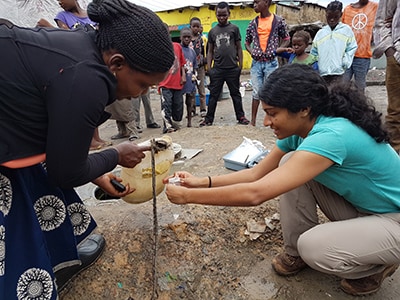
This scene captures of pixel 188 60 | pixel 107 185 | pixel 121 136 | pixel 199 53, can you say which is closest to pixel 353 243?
pixel 107 185

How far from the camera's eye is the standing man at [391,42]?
3.14 m

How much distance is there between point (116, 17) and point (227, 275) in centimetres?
160

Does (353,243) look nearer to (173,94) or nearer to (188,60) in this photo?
(173,94)

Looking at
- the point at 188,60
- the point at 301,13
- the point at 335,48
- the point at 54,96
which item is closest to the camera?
the point at 54,96

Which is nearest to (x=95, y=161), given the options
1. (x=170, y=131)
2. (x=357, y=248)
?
(x=357, y=248)

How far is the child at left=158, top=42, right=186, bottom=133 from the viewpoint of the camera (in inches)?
201

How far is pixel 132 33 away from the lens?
112 centimetres

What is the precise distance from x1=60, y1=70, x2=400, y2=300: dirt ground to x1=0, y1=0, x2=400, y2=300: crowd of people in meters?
0.10

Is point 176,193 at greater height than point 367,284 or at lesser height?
greater

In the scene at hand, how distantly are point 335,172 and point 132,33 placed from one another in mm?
1119

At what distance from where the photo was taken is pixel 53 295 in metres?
1.38

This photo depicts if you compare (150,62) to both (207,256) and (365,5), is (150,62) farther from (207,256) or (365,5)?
(365,5)

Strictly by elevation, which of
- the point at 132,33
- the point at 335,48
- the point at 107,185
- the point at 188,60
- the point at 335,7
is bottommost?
the point at 188,60

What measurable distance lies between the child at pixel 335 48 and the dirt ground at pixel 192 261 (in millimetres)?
2480
